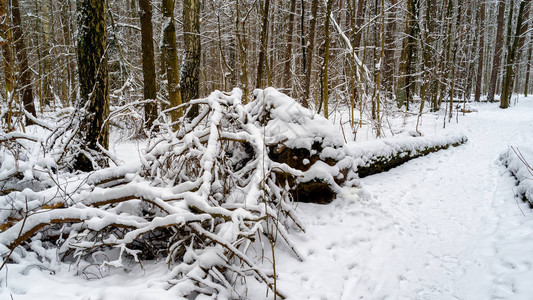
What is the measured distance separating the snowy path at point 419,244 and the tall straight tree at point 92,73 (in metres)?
3.27

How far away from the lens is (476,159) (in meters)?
6.54

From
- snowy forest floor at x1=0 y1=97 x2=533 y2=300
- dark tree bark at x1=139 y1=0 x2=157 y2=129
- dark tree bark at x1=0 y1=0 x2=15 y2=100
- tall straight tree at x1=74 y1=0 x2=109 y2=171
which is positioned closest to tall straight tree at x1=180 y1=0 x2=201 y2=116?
dark tree bark at x1=139 y1=0 x2=157 y2=129

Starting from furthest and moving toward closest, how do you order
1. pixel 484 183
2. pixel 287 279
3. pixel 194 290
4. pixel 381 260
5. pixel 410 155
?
1. pixel 410 155
2. pixel 484 183
3. pixel 381 260
4. pixel 287 279
5. pixel 194 290

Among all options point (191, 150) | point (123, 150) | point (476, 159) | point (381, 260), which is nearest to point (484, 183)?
point (476, 159)

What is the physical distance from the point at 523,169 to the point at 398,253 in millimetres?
3093

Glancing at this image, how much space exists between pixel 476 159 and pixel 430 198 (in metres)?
3.26

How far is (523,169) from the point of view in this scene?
431cm

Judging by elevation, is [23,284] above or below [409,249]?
above

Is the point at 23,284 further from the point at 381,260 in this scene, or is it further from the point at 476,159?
the point at 476,159

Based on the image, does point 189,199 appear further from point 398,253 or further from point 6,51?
point 6,51

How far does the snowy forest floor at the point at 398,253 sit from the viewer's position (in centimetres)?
201

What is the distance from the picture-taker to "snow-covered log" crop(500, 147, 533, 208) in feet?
11.8

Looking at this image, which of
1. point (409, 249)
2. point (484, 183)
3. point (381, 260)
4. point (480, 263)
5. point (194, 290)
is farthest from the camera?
point (484, 183)

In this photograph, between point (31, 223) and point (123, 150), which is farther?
point (123, 150)
